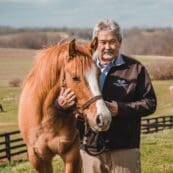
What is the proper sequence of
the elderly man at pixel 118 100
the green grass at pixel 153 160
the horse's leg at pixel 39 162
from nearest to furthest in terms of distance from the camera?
the elderly man at pixel 118 100
the horse's leg at pixel 39 162
the green grass at pixel 153 160

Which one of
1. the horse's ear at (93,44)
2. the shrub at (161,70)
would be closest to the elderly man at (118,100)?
the horse's ear at (93,44)

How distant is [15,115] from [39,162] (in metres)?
33.9

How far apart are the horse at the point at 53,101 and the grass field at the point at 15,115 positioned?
69cm

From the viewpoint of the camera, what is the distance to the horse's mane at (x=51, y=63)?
3902 millimetres

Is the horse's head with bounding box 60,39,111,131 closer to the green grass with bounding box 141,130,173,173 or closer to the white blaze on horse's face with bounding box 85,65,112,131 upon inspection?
the white blaze on horse's face with bounding box 85,65,112,131

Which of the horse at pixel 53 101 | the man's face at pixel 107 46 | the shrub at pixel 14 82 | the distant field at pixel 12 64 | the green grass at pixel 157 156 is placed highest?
the man's face at pixel 107 46

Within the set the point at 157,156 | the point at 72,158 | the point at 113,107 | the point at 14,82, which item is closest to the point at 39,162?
the point at 72,158

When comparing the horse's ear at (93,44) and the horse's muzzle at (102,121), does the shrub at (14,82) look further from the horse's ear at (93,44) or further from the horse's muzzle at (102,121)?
the horse's muzzle at (102,121)

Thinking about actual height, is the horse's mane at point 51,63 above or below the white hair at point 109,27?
below

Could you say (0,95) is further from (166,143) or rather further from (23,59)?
(166,143)

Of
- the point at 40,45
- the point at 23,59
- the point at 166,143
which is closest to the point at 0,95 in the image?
the point at 23,59

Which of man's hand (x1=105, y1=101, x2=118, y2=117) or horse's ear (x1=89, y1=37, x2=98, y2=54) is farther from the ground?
horse's ear (x1=89, y1=37, x2=98, y2=54)

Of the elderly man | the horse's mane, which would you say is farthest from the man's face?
the horse's mane

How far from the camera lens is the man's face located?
4.12 metres
